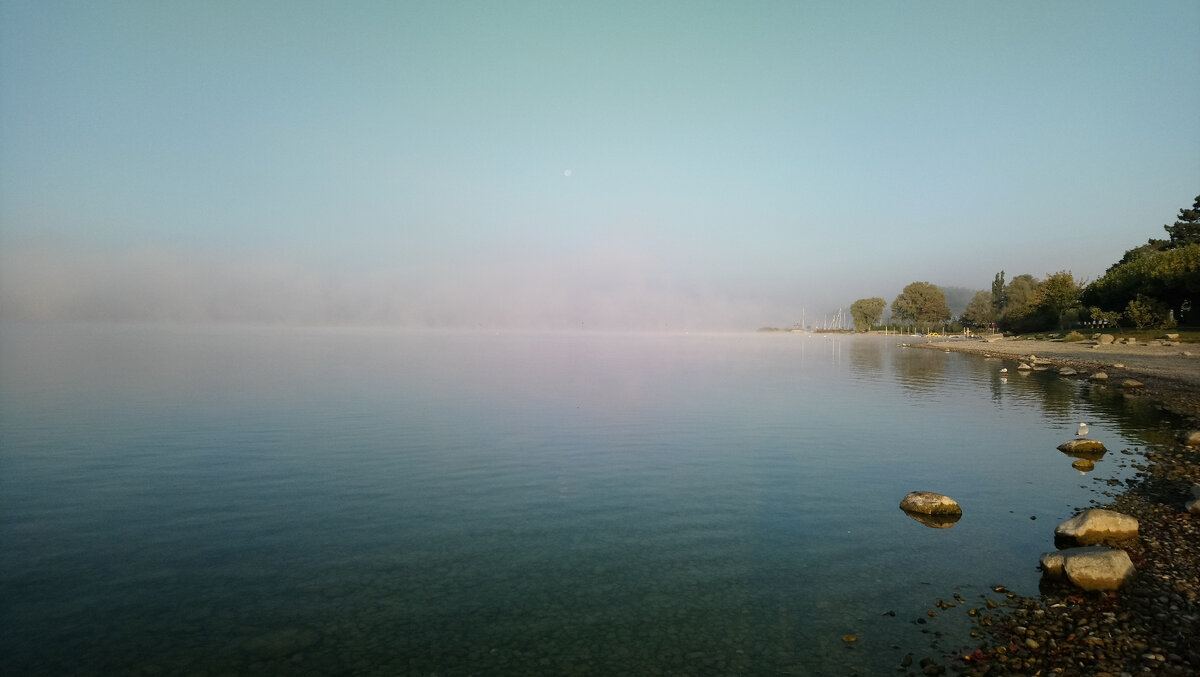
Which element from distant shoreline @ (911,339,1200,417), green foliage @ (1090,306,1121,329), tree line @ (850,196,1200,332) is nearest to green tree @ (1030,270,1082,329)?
tree line @ (850,196,1200,332)

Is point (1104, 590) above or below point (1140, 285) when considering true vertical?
below

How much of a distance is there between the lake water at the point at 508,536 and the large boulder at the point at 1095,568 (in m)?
0.99

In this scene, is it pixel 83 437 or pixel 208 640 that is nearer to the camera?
pixel 208 640

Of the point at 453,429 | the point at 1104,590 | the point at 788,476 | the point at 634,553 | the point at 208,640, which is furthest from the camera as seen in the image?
the point at 453,429

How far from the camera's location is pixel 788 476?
84.6 feet

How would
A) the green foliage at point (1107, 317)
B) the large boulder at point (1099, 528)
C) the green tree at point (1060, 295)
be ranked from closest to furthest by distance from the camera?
the large boulder at point (1099, 528) < the green foliage at point (1107, 317) < the green tree at point (1060, 295)

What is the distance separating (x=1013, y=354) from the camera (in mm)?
110000

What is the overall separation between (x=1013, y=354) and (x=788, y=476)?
108 meters

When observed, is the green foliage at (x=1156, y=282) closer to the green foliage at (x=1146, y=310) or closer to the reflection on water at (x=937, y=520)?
the green foliage at (x=1146, y=310)

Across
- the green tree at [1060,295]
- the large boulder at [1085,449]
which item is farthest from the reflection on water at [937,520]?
the green tree at [1060,295]

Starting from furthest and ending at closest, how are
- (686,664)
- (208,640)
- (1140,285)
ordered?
(1140,285) < (208,640) < (686,664)

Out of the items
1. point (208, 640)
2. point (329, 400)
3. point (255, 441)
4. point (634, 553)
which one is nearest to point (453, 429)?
point (255, 441)

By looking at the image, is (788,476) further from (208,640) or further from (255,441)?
(255,441)

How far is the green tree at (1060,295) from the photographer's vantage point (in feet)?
500
